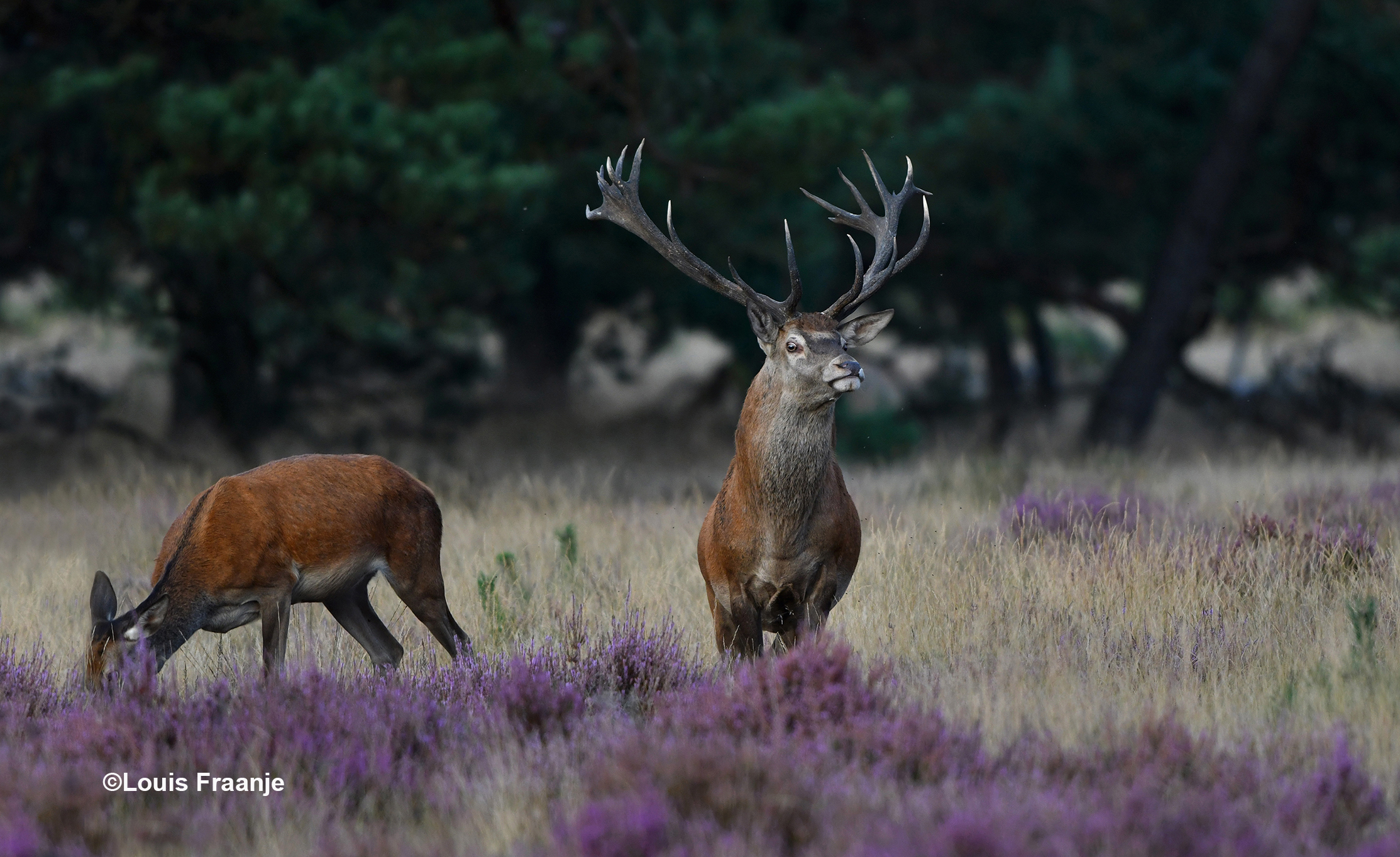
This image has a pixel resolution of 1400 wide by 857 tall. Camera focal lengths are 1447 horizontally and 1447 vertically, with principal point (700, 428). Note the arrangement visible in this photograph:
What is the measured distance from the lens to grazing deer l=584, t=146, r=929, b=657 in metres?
5.25

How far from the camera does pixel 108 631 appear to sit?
16.1 feet

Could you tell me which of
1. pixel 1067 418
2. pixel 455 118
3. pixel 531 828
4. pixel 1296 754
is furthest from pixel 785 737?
pixel 1067 418

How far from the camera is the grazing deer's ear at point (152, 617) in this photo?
16.4 feet

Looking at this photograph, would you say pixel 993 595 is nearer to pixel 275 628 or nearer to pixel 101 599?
pixel 275 628

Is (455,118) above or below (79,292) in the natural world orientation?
above

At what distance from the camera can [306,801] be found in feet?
12.7

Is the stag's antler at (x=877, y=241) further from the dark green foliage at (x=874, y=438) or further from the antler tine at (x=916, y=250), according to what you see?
the dark green foliage at (x=874, y=438)

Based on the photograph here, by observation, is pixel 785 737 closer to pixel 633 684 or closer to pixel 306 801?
pixel 633 684

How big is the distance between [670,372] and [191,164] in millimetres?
18635

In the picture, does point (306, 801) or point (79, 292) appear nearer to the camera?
point (306, 801)

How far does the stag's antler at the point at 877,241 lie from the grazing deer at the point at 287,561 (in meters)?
1.87

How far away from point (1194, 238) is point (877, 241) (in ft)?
32.8

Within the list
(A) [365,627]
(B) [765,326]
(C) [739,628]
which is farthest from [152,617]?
(B) [765,326]

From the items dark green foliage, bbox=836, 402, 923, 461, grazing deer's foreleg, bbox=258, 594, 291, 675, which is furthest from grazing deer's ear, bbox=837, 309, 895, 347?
dark green foliage, bbox=836, 402, 923, 461
